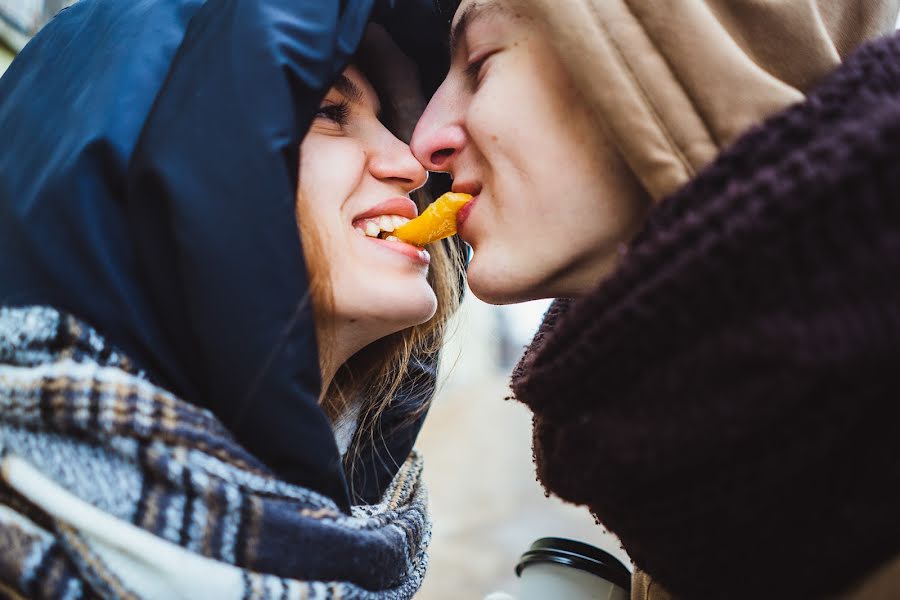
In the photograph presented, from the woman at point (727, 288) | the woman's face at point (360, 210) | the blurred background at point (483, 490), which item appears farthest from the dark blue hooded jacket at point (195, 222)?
the blurred background at point (483, 490)

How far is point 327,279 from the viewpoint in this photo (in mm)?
945

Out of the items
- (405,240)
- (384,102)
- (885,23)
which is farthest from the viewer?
(384,102)

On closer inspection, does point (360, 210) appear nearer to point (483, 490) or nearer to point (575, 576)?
point (575, 576)

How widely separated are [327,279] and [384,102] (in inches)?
21.2

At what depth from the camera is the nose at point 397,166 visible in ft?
3.66

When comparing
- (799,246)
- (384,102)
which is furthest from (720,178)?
(384,102)

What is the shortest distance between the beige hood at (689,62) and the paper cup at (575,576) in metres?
0.68

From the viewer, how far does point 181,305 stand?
802 millimetres

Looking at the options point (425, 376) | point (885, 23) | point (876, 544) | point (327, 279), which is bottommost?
point (425, 376)

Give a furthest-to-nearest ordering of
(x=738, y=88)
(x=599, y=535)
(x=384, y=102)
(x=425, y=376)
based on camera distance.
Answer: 1. (x=599, y=535)
2. (x=425, y=376)
3. (x=384, y=102)
4. (x=738, y=88)

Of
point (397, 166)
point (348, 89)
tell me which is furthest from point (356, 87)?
point (397, 166)

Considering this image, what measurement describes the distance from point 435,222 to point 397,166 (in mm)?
138

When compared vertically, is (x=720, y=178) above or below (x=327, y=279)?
above

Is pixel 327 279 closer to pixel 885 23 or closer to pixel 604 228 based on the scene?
pixel 604 228
